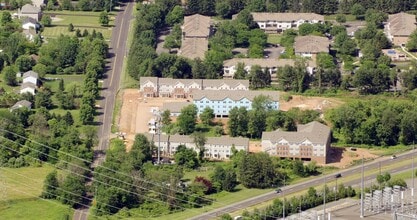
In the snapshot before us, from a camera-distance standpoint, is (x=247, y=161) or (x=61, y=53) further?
(x=61, y=53)

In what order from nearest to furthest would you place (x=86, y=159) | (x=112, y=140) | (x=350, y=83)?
1. (x=86, y=159)
2. (x=112, y=140)
3. (x=350, y=83)

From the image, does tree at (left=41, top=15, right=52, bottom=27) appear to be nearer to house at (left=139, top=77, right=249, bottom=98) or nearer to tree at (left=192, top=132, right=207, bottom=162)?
house at (left=139, top=77, right=249, bottom=98)

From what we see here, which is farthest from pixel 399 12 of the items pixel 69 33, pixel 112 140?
pixel 112 140

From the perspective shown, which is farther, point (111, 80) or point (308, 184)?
point (111, 80)

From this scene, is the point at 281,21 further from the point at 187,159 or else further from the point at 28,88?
the point at 187,159

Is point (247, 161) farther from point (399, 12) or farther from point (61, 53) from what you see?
point (399, 12)

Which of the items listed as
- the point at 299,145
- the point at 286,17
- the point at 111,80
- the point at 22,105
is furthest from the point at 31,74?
the point at 286,17

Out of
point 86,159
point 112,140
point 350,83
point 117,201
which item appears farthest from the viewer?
point 350,83

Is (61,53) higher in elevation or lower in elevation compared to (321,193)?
higher
